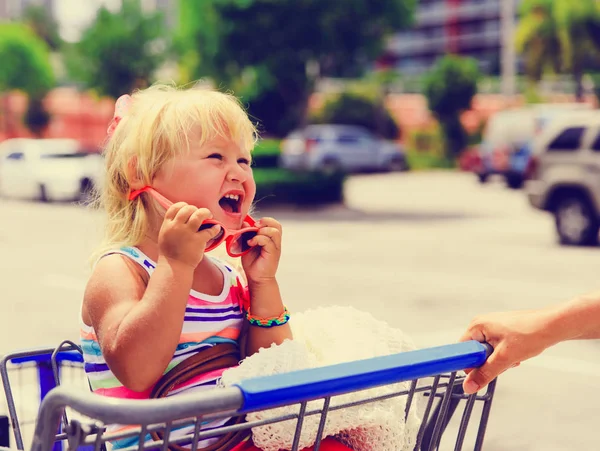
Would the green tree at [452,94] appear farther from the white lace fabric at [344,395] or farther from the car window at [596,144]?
the white lace fabric at [344,395]

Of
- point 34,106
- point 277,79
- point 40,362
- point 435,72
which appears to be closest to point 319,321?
point 40,362

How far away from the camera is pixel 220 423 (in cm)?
188

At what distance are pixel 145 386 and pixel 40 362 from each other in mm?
647

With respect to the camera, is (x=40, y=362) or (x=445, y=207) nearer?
(x=40, y=362)

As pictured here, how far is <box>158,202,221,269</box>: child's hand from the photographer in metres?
1.83

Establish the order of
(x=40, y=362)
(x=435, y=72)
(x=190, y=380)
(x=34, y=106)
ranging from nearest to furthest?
1. (x=190, y=380)
2. (x=40, y=362)
3. (x=435, y=72)
4. (x=34, y=106)

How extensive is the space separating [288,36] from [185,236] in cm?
1747

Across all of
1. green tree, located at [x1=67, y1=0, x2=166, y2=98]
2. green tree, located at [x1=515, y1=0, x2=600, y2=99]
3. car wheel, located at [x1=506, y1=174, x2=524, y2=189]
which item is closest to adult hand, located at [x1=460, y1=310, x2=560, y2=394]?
car wheel, located at [x1=506, y1=174, x2=524, y2=189]

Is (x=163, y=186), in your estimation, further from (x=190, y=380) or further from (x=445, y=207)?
(x=445, y=207)

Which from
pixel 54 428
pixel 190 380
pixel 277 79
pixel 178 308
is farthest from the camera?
pixel 277 79

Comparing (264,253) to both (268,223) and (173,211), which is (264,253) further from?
(173,211)

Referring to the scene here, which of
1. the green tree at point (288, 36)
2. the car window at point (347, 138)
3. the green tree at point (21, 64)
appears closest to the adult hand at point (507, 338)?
the green tree at point (288, 36)

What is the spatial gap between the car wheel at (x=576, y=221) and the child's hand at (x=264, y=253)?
1109cm

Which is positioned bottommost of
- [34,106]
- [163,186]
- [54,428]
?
[34,106]
